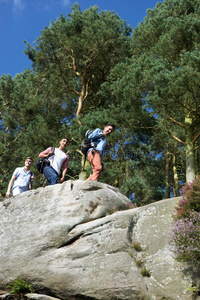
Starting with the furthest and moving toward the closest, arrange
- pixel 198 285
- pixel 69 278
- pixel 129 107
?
pixel 129 107 < pixel 69 278 < pixel 198 285

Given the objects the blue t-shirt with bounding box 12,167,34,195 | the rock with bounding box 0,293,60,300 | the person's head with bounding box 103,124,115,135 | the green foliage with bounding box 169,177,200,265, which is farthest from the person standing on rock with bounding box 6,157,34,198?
the green foliage with bounding box 169,177,200,265

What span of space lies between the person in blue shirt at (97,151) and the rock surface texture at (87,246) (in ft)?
1.58

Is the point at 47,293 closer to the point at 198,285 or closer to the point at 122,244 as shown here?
the point at 122,244

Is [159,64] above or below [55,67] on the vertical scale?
below

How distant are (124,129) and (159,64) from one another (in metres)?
4.00

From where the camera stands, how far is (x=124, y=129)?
46.9 ft

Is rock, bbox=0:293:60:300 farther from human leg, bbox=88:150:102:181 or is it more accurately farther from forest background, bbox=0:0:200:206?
forest background, bbox=0:0:200:206

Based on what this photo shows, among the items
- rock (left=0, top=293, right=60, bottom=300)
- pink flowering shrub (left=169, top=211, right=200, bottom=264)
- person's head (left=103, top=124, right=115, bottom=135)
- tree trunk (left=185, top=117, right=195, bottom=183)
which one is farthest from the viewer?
tree trunk (left=185, top=117, right=195, bottom=183)

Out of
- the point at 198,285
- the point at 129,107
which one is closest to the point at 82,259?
the point at 198,285

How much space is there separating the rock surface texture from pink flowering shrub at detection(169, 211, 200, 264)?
0.19 meters

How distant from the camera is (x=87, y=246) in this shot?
503 centimetres

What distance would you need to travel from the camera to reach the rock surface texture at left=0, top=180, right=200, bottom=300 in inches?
173

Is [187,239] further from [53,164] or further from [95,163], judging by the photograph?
[53,164]

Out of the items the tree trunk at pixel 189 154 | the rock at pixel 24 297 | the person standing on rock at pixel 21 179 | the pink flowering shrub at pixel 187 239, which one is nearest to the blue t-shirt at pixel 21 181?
the person standing on rock at pixel 21 179
